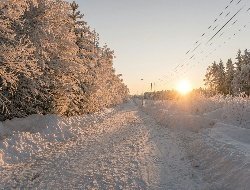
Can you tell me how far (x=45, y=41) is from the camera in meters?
20.8

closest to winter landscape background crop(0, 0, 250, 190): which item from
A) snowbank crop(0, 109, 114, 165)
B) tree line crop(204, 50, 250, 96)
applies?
snowbank crop(0, 109, 114, 165)

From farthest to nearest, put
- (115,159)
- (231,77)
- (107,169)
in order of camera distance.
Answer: (231,77) → (115,159) → (107,169)

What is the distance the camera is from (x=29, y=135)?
53.0ft

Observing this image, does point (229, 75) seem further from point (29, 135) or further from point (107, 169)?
point (107, 169)

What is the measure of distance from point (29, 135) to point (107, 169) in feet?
21.6

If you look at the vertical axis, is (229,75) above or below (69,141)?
above

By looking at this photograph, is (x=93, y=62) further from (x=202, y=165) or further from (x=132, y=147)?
(x=202, y=165)

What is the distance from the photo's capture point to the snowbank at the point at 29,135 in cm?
1320

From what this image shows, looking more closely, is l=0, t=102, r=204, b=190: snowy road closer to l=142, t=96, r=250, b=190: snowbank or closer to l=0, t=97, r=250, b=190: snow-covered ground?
l=0, t=97, r=250, b=190: snow-covered ground

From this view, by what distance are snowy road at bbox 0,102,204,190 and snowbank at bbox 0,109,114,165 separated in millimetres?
799

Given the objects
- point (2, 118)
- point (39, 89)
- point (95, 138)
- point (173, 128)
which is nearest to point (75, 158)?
point (95, 138)

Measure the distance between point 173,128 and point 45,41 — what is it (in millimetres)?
9683

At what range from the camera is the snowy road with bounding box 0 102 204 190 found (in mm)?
9172

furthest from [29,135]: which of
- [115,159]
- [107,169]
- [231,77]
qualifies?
[231,77]
